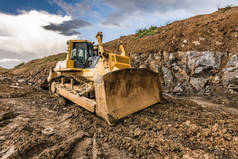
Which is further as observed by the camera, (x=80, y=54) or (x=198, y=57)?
(x=198, y=57)

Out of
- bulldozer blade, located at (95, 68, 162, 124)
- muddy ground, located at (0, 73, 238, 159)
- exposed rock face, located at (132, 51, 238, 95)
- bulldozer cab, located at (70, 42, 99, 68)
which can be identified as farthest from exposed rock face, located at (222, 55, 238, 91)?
bulldozer cab, located at (70, 42, 99, 68)

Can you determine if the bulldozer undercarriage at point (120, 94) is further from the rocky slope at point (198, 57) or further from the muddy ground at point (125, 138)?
the rocky slope at point (198, 57)

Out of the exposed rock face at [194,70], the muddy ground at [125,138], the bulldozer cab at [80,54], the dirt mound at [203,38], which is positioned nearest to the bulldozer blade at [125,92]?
the muddy ground at [125,138]

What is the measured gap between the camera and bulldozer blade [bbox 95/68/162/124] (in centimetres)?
311

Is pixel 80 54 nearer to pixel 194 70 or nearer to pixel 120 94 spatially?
pixel 120 94

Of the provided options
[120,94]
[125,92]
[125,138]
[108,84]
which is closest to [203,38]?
[125,92]

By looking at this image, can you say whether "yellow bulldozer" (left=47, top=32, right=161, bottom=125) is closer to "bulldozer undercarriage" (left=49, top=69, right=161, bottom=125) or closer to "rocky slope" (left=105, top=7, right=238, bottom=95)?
"bulldozer undercarriage" (left=49, top=69, right=161, bottom=125)

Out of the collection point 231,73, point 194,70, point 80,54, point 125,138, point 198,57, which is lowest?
point 125,138

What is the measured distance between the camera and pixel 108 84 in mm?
3229

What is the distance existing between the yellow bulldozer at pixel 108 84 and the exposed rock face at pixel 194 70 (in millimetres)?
3662

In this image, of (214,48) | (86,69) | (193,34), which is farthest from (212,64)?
(86,69)

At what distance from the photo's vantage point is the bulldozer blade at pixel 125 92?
10.2 feet

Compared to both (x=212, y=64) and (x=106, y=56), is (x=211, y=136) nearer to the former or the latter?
(x=106, y=56)

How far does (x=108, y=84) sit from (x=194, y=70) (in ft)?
19.7
